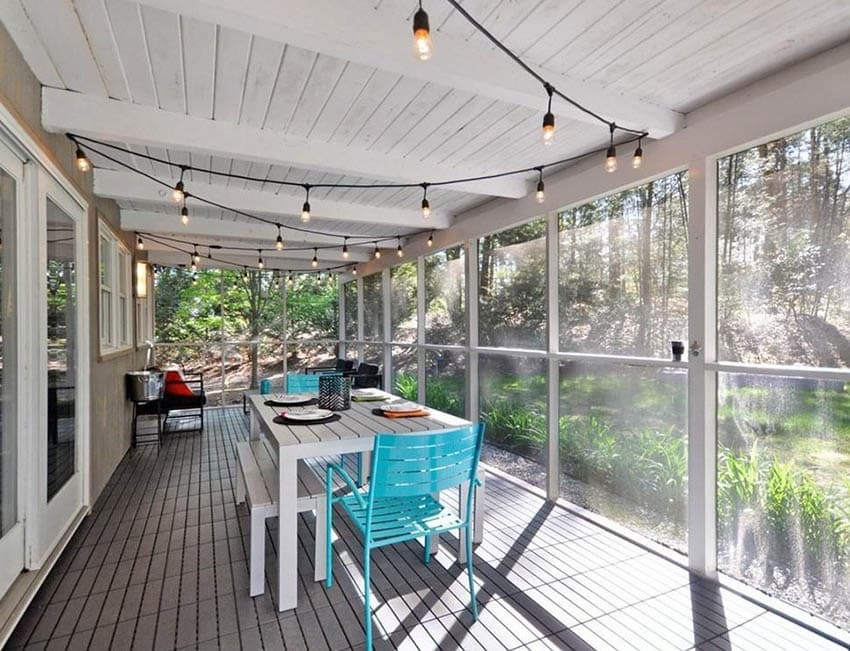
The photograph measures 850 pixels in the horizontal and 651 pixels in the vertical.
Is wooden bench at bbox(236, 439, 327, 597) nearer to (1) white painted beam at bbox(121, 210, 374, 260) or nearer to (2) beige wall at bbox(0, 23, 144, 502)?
(2) beige wall at bbox(0, 23, 144, 502)

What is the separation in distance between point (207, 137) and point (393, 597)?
→ 274cm

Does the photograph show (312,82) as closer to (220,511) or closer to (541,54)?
(541,54)

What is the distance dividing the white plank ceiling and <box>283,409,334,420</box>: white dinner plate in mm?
1617

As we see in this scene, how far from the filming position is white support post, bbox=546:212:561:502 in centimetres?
362

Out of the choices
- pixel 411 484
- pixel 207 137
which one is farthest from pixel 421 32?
pixel 207 137

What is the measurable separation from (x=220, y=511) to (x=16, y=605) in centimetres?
136

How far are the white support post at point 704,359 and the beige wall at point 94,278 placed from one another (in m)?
3.37

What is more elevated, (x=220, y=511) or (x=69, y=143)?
(x=69, y=143)

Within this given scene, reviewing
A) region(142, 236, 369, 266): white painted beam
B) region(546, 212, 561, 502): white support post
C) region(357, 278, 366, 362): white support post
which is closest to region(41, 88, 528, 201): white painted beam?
region(546, 212, 561, 502): white support post

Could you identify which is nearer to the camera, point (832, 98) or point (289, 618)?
point (832, 98)

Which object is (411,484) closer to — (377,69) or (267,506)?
(267,506)

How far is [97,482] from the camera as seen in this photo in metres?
Answer: 3.54

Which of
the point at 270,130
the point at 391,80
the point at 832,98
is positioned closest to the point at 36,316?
the point at 270,130

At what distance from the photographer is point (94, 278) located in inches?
137
